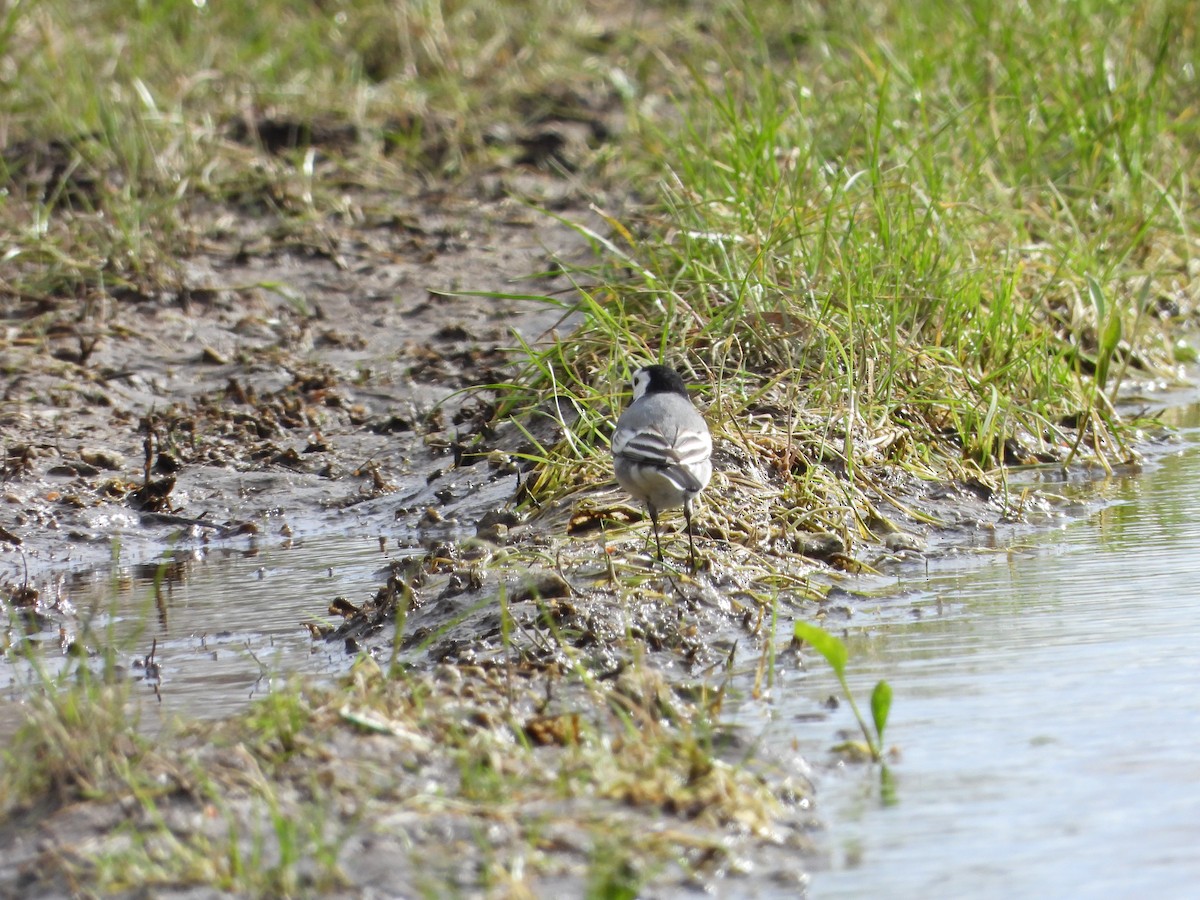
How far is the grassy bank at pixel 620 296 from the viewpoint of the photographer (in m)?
3.40

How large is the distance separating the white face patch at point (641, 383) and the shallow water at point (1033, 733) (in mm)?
1065

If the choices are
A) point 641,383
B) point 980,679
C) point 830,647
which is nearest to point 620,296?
point 641,383

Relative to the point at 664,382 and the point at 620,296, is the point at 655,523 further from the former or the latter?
the point at 620,296

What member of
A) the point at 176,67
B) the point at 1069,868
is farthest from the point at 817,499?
the point at 176,67

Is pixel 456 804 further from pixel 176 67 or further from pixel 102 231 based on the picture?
pixel 176 67

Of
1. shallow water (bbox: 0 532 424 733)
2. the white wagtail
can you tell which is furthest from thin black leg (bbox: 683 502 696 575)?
shallow water (bbox: 0 532 424 733)

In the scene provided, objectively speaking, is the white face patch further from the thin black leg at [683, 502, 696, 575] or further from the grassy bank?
the thin black leg at [683, 502, 696, 575]

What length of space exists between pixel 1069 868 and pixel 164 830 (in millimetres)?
1761

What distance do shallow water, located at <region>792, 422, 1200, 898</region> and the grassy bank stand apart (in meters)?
0.24

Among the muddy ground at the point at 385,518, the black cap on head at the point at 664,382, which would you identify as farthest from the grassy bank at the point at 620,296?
the black cap on head at the point at 664,382

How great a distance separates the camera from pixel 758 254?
647 centimetres

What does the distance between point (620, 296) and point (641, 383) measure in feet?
4.10

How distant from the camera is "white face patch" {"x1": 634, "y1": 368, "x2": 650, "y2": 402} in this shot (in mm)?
5600

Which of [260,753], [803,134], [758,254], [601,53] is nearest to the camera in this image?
[260,753]
